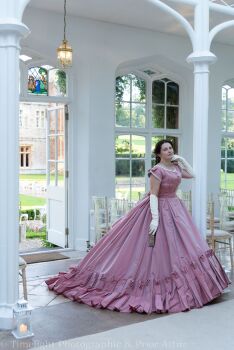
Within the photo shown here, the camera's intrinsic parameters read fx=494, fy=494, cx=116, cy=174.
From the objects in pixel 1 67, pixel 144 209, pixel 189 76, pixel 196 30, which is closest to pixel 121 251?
pixel 144 209

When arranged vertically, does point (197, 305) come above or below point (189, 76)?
below

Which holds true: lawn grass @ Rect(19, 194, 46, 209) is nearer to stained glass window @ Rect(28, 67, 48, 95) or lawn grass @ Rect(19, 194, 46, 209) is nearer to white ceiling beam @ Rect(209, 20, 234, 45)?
stained glass window @ Rect(28, 67, 48, 95)

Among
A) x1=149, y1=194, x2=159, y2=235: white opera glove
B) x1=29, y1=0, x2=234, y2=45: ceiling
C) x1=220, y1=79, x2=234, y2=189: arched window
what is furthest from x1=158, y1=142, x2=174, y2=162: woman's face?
x1=220, y1=79, x2=234, y2=189: arched window

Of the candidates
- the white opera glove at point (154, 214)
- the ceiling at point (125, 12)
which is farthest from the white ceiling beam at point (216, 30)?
the white opera glove at point (154, 214)

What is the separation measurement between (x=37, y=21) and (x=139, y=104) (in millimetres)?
2214

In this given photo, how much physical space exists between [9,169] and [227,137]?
6159 millimetres

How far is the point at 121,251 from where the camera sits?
181 inches

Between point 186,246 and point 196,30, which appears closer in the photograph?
point 186,246

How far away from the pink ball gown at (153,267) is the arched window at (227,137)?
452 cm

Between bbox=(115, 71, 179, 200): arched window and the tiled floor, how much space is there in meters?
3.15

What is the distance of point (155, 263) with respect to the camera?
14.6ft

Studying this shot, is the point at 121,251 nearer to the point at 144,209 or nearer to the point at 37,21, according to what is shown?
the point at 144,209

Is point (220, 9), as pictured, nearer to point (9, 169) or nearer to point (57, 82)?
point (57, 82)

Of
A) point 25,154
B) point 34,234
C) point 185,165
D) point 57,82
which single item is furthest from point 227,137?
point 25,154
